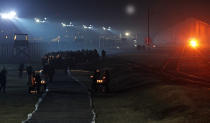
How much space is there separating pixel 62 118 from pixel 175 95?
685 centimetres

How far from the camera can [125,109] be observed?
2409cm

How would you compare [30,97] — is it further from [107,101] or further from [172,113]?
[172,113]

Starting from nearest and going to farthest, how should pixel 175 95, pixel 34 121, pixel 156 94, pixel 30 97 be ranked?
pixel 34 121 → pixel 175 95 → pixel 156 94 → pixel 30 97

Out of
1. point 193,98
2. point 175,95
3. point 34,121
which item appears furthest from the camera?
point 175,95

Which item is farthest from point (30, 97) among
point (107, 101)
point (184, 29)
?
point (184, 29)

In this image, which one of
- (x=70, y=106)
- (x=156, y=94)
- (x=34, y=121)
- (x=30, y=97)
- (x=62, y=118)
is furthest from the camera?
(x=30, y=97)

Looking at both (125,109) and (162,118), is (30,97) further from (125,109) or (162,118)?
(162,118)

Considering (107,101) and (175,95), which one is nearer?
(175,95)

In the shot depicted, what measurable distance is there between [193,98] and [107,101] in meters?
8.06

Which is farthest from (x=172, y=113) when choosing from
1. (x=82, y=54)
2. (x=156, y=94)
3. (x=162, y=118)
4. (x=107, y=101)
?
(x=82, y=54)

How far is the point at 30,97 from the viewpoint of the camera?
31.6m

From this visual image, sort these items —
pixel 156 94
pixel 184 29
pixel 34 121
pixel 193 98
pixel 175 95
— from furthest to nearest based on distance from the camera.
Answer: pixel 184 29 < pixel 156 94 < pixel 175 95 < pixel 193 98 < pixel 34 121

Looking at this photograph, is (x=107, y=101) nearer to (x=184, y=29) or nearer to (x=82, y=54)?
(x=82, y=54)

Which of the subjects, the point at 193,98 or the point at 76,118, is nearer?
the point at 76,118
